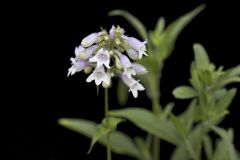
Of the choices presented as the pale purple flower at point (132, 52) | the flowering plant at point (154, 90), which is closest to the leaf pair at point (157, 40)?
the flowering plant at point (154, 90)

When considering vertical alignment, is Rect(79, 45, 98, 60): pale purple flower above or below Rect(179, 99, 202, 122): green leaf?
below

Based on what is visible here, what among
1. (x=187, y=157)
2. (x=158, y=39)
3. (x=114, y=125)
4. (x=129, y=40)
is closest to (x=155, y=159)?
(x=187, y=157)

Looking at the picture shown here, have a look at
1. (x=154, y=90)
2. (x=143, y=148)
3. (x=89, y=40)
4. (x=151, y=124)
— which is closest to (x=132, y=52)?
(x=89, y=40)

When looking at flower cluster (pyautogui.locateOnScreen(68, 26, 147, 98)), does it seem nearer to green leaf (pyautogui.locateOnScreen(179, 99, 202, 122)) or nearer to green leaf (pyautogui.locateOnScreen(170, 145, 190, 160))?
green leaf (pyautogui.locateOnScreen(179, 99, 202, 122))

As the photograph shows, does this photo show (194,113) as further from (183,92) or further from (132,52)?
(132,52)

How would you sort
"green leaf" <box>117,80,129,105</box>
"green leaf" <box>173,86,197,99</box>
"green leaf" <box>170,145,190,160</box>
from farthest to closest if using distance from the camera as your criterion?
1. "green leaf" <box>117,80,129,105</box>
2. "green leaf" <box>170,145,190,160</box>
3. "green leaf" <box>173,86,197,99</box>

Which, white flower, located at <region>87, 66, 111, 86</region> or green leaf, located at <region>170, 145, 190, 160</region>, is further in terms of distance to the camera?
green leaf, located at <region>170, 145, 190, 160</region>

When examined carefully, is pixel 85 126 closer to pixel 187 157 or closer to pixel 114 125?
pixel 187 157

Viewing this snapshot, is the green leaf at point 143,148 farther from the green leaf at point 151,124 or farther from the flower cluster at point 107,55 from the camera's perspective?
the flower cluster at point 107,55

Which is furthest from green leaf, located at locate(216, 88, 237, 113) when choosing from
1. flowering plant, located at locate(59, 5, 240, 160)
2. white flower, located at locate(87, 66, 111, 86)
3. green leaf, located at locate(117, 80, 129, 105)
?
green leaf, located at locate(117, 80, 129, 105)
